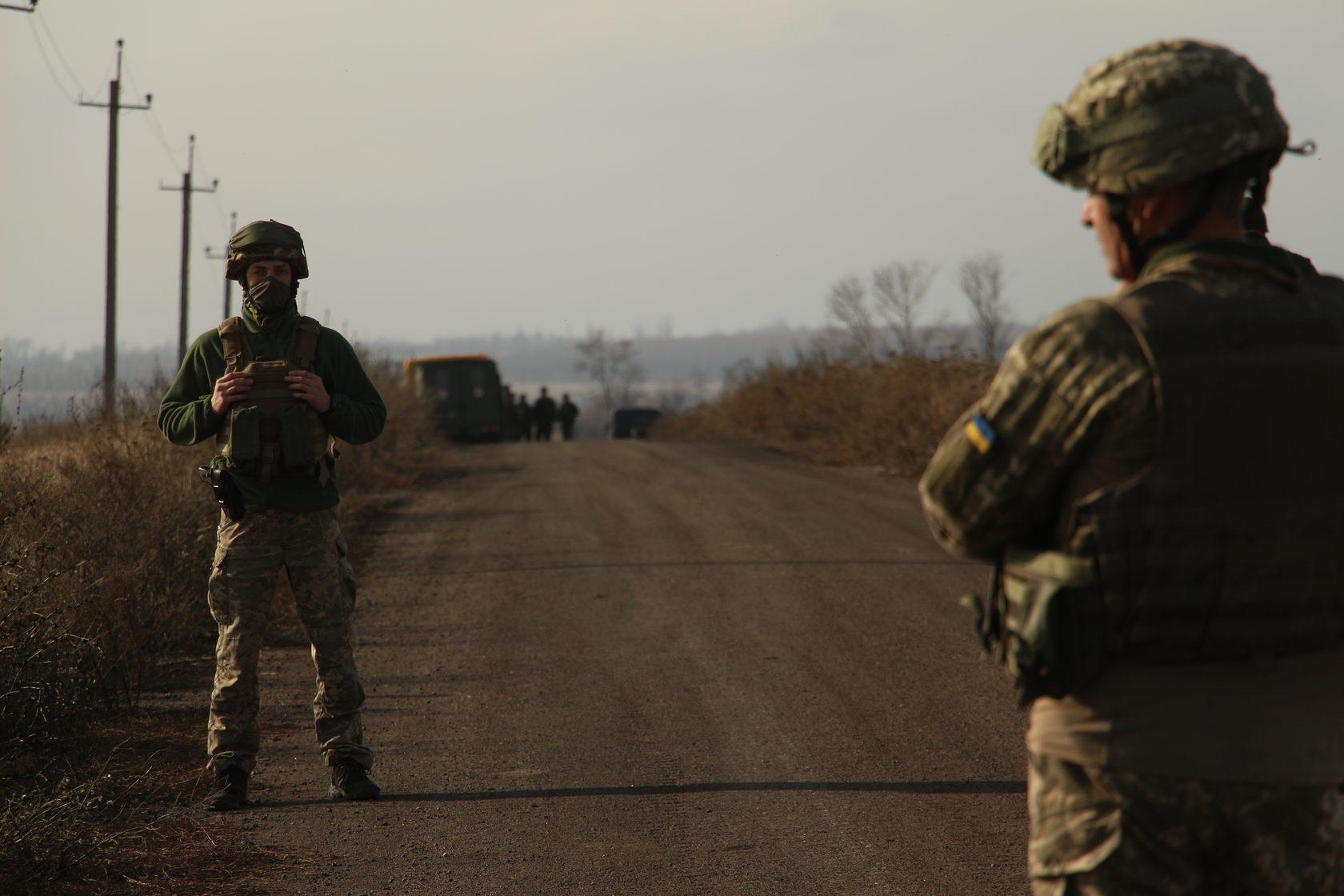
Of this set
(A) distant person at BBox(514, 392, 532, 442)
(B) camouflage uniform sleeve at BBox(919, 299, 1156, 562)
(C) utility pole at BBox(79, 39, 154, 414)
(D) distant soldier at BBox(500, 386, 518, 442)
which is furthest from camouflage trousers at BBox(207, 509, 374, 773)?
(A) distant person at BBox(514, 392, 532, 442)

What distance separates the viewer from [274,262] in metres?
4.89

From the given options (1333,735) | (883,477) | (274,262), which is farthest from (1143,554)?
(883,477)

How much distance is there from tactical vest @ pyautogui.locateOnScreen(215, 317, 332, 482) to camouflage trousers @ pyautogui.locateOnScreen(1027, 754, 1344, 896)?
3.56m

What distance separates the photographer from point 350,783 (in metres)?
4.96

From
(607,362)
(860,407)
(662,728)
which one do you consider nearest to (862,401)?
(860,407)

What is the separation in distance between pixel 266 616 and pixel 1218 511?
12.9 feet

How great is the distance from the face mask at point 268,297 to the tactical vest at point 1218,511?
3.69 m

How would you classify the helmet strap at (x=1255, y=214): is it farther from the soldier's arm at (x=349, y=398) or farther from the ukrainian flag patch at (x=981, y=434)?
the soldier's arm at (x=349, y=398)

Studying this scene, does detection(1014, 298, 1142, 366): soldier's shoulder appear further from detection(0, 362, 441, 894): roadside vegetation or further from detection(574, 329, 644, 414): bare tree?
detection(574, 329, 644, 414): bare tree

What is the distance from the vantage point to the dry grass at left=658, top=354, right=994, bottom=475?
1791cm

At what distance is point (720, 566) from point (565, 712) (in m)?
4.34

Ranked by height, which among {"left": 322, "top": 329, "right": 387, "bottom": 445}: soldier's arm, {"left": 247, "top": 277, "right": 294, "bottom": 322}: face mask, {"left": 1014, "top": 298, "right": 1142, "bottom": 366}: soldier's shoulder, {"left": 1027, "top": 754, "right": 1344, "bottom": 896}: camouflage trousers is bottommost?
{"left": 1027, "top": 754, "right": 1344, "bottom": 896}: camouflage trousers

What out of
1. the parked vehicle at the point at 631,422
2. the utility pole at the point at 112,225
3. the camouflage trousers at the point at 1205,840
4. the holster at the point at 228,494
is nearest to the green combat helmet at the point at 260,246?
the holster at the point at 228,494

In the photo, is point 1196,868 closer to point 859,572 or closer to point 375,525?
point 859,572
